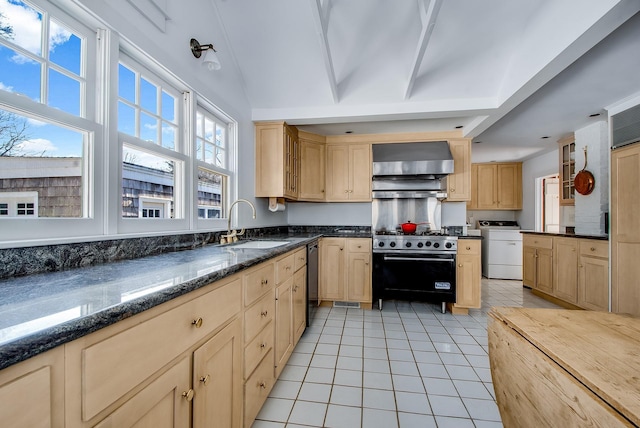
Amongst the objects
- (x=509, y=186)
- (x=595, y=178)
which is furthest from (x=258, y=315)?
(x=509, y=186)

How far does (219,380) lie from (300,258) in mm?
1432

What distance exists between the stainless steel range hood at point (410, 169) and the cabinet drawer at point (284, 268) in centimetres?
194

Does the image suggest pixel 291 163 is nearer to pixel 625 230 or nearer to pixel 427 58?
pixel 427 58

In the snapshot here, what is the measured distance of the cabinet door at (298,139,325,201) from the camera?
12.4 feet

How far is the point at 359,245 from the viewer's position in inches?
139

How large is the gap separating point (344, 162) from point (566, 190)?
3.49 m

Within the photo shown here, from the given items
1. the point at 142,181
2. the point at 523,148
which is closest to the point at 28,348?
the point at 142,181

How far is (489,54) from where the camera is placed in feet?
8.10

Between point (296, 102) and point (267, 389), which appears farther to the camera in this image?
point (296, 102)

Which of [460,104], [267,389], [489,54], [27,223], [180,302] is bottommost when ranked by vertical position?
[267,389]

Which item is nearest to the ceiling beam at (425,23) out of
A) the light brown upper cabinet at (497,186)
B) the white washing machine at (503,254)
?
the white washing machine at (503,254)

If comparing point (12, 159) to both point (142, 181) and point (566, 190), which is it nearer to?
point (142, 181)

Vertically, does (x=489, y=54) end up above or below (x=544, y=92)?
above

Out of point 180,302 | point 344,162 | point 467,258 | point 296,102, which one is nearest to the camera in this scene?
point 180,302
